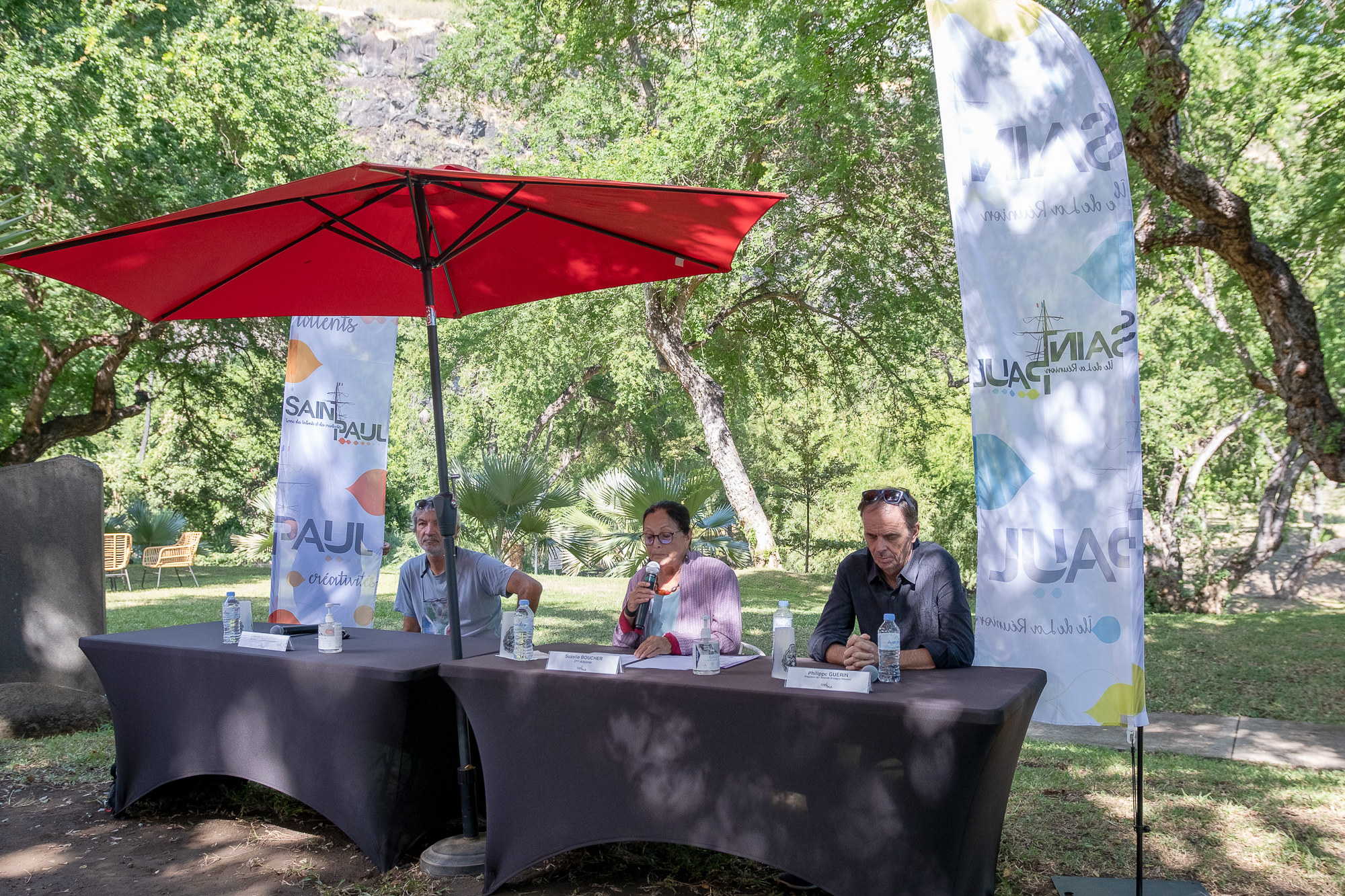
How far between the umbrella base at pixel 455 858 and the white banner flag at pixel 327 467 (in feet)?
9.42

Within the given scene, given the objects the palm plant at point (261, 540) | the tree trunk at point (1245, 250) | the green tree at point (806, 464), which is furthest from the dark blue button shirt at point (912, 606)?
the green tree at point (806, 464)

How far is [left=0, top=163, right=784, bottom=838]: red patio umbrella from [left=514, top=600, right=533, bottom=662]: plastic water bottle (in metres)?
0.27

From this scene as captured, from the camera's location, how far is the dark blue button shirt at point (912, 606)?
346 centimetres

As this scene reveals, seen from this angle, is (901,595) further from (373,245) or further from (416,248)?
(416,248)

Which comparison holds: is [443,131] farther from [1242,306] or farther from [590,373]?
[1242,306]

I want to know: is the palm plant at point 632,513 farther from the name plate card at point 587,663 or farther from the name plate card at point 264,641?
the name plate card at point 587,663

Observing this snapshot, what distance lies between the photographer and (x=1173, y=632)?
35.1 ft

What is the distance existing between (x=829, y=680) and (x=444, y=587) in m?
2.61

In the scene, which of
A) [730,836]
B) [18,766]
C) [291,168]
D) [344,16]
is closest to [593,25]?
[291,168]

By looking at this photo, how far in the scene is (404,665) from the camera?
11.9 feet

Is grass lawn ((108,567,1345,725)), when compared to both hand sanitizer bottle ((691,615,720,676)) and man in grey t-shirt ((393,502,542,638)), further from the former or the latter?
hand sanitizer bottle ((691,615,720,676))

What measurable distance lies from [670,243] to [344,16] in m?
138

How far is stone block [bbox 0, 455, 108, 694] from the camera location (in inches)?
241

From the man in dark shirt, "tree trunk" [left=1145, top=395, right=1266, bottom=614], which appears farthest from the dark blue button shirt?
"tree trunk" [left=1145, top=395, right=1266, bottom=614]
